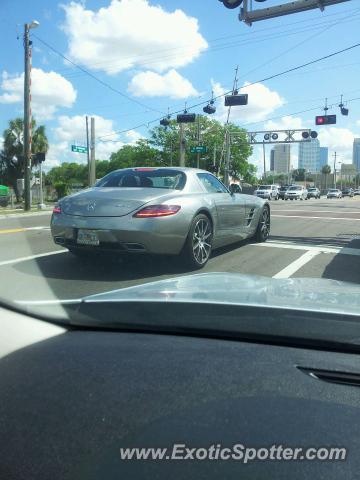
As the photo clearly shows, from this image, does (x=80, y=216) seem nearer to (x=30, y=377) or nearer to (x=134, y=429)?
(x=30, y=377)

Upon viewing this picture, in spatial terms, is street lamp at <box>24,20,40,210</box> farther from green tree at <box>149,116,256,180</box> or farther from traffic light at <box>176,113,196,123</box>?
green tree at <box>149,116,256,180</box>

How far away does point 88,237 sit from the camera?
17.3 feet

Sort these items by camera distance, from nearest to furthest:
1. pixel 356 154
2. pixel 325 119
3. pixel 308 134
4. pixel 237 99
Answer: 1. pixel 237 99
2. pixel 325 119
3. pixel 308 134
4. pixel 356 154

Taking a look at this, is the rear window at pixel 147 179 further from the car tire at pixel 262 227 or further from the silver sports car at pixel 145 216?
the car tire at pixel 262 227

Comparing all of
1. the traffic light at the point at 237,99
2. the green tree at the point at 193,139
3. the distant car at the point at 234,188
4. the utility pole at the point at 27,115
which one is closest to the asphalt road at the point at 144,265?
the distant car at the point at 234,188

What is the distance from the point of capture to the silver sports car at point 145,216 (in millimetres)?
5176

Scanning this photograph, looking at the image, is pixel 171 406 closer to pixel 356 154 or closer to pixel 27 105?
pixel 27 105

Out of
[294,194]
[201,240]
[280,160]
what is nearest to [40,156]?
[201,240]

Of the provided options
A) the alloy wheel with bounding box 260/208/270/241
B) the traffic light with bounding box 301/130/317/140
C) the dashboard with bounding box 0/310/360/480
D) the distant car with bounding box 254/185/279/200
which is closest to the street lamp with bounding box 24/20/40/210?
the alloy wheel with bounding box 260/208/270/241

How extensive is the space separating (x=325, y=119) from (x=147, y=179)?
28077 millimetres

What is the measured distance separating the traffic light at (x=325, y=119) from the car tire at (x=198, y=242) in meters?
27.9

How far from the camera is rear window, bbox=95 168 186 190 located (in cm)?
595

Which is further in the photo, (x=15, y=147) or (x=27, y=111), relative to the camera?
(x=15, y=147)

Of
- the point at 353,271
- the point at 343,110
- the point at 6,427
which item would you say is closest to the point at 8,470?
the point at 6,427
